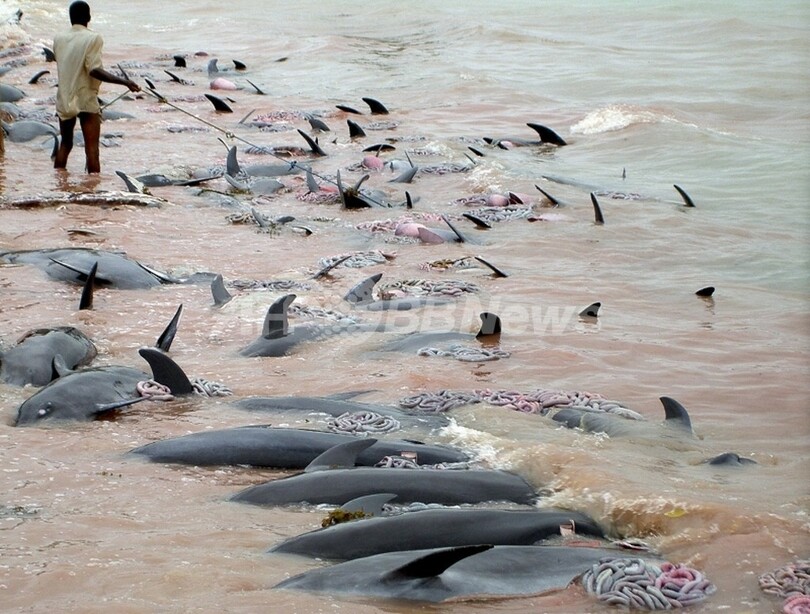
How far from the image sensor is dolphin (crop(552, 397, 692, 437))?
20.0 feet

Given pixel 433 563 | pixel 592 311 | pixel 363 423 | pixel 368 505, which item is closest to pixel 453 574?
pixel 433 563

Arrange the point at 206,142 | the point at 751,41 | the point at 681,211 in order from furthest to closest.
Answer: the point at 751,41
the point at 206,142
the point at 681,211

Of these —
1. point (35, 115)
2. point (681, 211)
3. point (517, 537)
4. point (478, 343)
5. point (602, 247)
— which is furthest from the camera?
point (35, 115)

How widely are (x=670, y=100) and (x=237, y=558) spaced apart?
18.9 meters

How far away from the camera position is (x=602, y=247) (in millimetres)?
11148

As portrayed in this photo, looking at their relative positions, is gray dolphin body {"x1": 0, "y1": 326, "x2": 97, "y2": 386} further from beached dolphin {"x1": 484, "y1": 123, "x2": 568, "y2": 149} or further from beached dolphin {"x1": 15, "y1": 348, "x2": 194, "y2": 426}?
beached dolphin {"x1": 484, "y1": 123, "x2": 568, "y2": 149}

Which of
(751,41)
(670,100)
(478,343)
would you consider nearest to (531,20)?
(751,41)

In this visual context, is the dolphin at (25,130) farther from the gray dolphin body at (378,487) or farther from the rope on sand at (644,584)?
the rope on sand at (644,584)

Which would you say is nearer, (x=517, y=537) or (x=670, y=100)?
(x=517, y=537)

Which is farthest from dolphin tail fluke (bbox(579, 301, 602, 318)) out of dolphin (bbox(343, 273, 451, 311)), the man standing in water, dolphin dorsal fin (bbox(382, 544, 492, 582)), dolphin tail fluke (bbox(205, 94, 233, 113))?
dolphin tail fluke (bbox(205, 94, 233, 113))

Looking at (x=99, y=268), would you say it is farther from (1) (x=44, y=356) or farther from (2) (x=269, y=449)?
(2) (x=269, y=449)

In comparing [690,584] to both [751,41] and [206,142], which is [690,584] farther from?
[751,41]

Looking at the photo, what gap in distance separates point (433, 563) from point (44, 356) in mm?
3690

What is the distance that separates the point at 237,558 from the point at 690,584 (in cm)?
172
